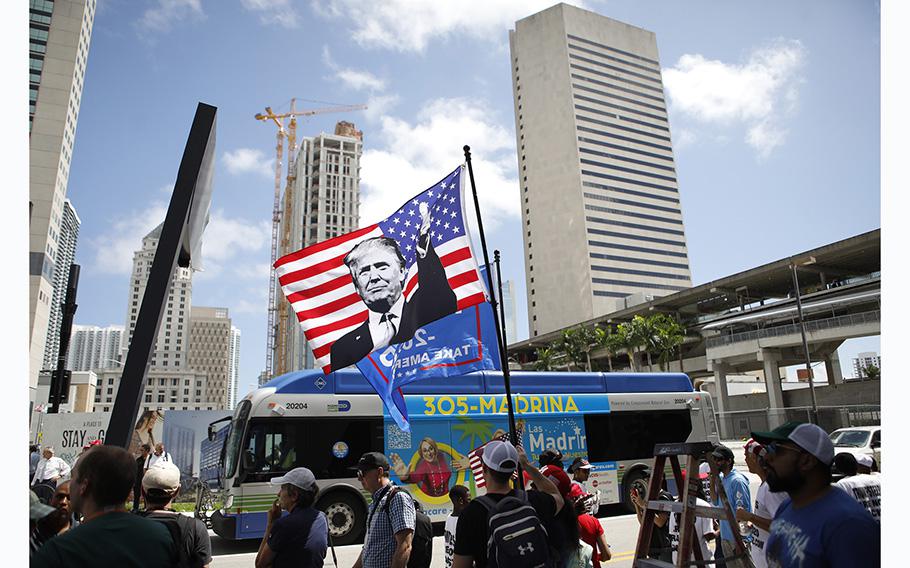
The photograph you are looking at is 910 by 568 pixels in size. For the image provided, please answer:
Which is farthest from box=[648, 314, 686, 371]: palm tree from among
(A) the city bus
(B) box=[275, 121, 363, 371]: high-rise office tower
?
(B) box=[275, 121, 363, 371]: high-rise office tower

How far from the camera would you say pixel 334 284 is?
298 inches

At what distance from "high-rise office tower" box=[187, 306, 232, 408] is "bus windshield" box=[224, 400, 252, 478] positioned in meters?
183

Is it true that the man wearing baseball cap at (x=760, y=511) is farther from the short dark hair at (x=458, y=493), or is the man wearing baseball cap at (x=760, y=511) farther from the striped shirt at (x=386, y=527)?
the striped shirt at (x=386, y=527)

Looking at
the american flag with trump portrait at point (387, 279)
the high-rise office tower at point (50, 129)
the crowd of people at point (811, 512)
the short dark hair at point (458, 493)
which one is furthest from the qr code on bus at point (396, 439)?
the high-rise office tower at point (50, 129)

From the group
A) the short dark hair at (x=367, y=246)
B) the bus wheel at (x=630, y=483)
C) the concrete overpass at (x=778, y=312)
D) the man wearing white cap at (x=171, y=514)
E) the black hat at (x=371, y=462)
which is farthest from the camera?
the concrete overpass at (x=778, y=312)

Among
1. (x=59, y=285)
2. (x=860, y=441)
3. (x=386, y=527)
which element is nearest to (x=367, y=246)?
(x=386, y=527)

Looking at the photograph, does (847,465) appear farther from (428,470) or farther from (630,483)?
(630,483)

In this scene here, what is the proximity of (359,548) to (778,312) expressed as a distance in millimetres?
49045

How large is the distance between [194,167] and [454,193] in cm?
439

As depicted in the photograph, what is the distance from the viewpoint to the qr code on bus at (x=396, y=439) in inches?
488

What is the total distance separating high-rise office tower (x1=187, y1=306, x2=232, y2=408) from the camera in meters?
181

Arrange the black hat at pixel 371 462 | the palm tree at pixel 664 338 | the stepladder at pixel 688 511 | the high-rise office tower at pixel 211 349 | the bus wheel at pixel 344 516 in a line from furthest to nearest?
the high-rise office tower at pixel 211 349
the palm tree at pixel 664 338
the bus wheel at pixel 344 516
the black hat at pixel 371 462
the stepladder at pixel 688 511

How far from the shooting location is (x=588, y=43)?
15162 cm

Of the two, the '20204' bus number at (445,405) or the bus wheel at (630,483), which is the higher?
the '20204' bus number at (445,405)
